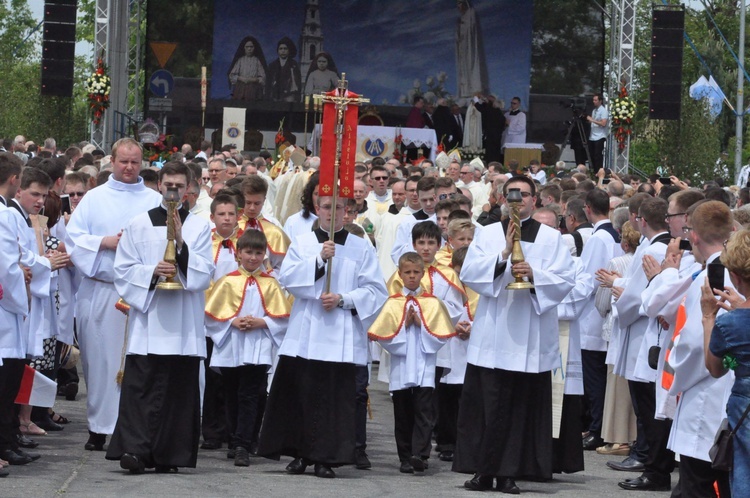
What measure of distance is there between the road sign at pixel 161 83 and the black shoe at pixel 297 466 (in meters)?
26.1

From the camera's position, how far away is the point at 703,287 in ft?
21.8

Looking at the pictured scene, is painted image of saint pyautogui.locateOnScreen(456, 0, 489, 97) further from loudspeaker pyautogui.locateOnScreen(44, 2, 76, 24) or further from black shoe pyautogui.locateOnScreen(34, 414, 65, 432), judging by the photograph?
black shoe pyautogui.locateOnScreen(34, 414, 65, 432)

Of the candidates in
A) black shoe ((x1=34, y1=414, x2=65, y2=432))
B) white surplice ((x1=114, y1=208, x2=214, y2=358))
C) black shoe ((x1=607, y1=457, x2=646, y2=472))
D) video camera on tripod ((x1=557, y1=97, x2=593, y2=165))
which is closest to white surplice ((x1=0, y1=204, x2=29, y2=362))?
white surplice ((x1=114, y1=208, x2=214, y2=358))

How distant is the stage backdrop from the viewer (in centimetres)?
3700

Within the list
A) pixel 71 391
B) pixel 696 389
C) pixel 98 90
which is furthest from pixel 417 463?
pixel 98 90

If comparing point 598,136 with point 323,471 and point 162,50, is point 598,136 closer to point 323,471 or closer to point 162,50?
point 162,50

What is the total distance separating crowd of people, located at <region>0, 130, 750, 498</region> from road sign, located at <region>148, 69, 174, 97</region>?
24.0 metres

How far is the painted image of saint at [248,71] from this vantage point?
3672 cm

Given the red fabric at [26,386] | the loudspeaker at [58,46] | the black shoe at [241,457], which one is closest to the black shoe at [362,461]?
the black shoe at [241,457]

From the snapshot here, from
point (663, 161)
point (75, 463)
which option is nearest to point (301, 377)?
point (75, 463)

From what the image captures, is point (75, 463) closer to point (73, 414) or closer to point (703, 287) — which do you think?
point (73, 414)

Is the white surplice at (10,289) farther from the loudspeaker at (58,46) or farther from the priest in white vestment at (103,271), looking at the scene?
the loudspeaker at (58,46)

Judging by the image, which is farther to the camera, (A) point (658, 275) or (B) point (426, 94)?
(B) point (426, 94)

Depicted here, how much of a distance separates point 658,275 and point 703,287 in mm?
2433
